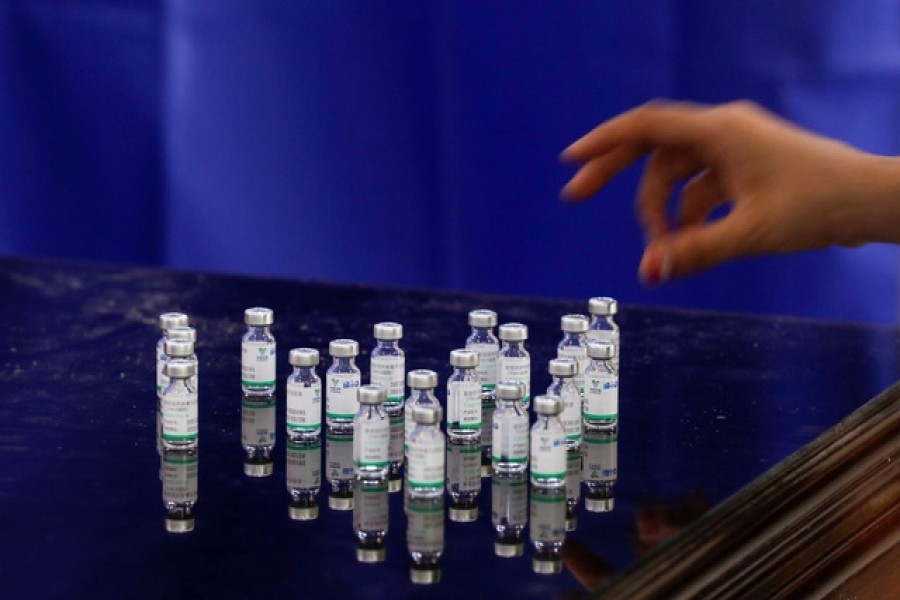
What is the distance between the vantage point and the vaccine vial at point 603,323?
1635mm

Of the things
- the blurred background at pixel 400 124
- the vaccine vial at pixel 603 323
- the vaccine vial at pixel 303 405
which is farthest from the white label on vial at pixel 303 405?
the blurred background at pixel 400 124

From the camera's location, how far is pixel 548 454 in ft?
3.93

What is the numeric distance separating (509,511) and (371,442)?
0.13 meters

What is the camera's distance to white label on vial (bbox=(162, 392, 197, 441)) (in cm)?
132

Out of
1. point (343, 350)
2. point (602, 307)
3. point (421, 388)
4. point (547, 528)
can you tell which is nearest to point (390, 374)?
point (343, 350)

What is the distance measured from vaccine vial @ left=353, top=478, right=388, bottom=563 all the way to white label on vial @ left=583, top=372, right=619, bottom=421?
0.28 metres

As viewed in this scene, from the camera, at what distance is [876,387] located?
165cm

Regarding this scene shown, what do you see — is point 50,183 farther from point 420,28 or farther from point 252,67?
point 420,28

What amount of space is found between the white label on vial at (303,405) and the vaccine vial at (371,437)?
0.49 ft

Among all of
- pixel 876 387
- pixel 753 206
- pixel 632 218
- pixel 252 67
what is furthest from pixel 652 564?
pixel 252 67

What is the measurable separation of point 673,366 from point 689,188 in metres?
0.52

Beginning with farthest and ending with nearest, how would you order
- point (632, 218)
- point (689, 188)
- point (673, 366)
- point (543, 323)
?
point (632, 218), point (543, 323), point (673, 366), point (689, 188)

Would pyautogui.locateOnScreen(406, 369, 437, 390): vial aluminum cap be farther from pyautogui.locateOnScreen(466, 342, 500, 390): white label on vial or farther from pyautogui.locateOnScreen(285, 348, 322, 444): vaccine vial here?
pyautogui.locateOnScreen(466, 342, 500, 390): white label on vial

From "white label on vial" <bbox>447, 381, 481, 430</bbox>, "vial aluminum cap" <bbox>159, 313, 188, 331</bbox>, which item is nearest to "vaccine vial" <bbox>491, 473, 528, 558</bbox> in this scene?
"white label on vial" <bbox>447, 381, 481, 430</bbox>
